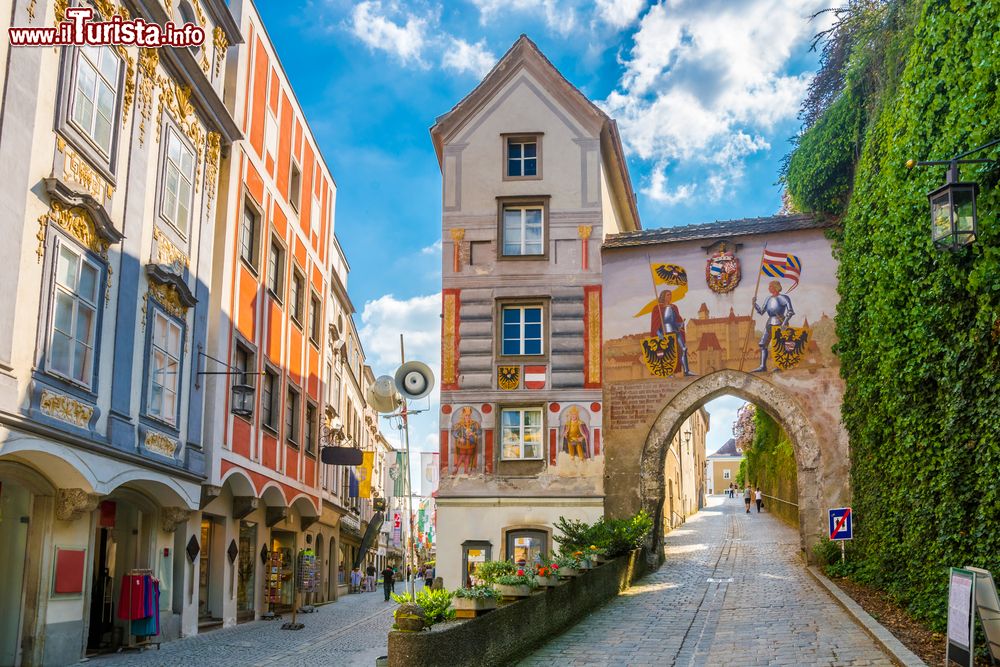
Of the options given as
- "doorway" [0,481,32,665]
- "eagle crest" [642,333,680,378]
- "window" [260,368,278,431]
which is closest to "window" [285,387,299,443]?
"window" [260,368,278,431]

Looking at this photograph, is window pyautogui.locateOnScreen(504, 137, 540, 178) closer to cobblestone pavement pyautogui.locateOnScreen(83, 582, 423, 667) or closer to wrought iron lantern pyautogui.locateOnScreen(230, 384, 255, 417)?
wrought iron lantern pyautogui.locateOnScreen(230, 384, 255, 417)

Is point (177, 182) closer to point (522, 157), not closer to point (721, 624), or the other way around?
point (522, 157)

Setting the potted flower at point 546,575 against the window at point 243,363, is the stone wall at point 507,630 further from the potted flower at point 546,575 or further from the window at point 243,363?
the window at point 243,363

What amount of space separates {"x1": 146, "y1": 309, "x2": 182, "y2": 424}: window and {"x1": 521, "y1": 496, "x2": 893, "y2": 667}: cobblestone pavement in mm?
7934

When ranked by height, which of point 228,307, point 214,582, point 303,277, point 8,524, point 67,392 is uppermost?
point 303,277

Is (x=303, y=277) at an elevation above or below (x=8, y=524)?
above

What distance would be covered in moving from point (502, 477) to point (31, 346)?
14087 millimetres

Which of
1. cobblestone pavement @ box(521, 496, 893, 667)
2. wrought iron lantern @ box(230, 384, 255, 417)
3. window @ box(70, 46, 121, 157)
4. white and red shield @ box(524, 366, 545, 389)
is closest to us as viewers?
cobblestone pavement @ box(521, 496, 893, 667)

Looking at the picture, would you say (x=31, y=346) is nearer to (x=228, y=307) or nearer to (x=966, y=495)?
(x=228, y=307)

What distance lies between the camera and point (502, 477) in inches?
985

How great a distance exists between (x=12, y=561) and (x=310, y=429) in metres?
16.1

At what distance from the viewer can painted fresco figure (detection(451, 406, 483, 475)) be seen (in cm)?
2519

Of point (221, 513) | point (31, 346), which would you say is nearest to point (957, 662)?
point (31, 346)

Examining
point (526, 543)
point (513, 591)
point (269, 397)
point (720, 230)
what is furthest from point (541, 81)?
point (513, 591)
